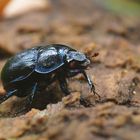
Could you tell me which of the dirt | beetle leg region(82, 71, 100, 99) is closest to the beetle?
beetle leg region(82, 71, 100, 99)

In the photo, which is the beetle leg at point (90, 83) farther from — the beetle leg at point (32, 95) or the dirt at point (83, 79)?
the beetle leg at point (32, 95)

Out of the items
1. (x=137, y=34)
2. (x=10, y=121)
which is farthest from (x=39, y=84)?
(x=137, y=34)

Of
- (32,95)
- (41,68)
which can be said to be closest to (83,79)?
(41,68)

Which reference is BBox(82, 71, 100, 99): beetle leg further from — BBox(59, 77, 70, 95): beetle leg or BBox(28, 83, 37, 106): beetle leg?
BBox(28, 83, 37, 106): beetle leg

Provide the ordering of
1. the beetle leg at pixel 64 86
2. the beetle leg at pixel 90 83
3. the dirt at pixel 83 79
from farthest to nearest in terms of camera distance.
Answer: the beetle leg at pixel 64 86 < the beetle leg at pixel 90 83 < the dirt at pixel 83 79

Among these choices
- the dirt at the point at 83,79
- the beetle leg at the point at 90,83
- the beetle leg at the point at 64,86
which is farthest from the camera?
the beetle leg at the point at 64,86

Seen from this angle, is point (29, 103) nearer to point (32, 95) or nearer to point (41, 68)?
point (32, 95)

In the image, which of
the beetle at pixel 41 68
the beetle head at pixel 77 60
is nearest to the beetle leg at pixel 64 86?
the beetle at pixel 41 68
